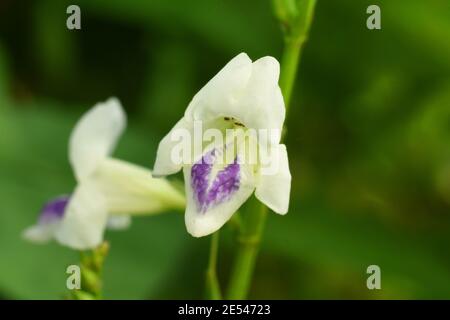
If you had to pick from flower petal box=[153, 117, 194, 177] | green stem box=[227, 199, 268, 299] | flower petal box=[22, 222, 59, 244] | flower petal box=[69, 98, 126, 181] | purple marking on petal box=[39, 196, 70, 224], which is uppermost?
flower petal box=[69, 98, 126, 181]

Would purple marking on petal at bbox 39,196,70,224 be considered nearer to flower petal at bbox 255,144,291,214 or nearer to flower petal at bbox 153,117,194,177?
flower petal at bbox 153,117,194,177

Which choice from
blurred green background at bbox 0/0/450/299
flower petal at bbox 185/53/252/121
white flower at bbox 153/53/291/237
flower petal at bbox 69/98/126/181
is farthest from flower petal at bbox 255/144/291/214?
blurred green background at bbox 0/0/450/299

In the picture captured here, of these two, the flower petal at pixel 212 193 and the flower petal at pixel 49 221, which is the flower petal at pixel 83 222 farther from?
the flower petal at pixel 212 193

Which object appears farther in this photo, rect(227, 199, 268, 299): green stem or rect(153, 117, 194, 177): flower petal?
rect(227, 199, 268, 299): green stem

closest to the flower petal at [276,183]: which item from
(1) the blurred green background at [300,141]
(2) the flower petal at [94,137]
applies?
(2) the flower petal at [94,137]

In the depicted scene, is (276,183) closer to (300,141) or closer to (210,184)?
(210,184)

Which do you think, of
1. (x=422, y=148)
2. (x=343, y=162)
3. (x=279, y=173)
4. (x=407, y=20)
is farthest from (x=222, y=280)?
(x=279, y=173)

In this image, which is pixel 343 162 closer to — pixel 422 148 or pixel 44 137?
pixel 422 148
